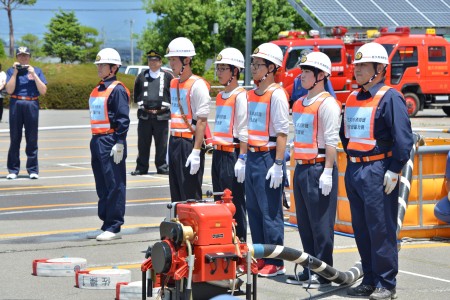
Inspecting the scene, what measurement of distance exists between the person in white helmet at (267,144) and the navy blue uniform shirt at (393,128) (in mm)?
1030

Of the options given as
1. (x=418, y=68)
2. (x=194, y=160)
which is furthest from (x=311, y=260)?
(x=418, y=68)

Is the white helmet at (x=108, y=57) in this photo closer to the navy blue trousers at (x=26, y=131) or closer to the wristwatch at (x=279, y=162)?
the wristwatch at (x=279, y=162)

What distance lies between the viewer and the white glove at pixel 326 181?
8539 mm

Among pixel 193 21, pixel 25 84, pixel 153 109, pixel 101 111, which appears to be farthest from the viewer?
pixel 193 21

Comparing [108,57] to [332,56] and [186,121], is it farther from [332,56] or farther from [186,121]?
[332,56]

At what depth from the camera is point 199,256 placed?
7.13 metres

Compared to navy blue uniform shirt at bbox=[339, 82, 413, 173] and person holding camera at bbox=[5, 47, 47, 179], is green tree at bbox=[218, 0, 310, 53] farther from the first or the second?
navy blue uniform shirt at bbox=[339, 82, 413, 173]

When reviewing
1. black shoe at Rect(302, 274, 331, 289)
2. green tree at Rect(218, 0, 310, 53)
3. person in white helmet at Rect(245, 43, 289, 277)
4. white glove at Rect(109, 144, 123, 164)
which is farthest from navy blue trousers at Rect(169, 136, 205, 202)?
green tree at Rect(218, 0, 310, 53)

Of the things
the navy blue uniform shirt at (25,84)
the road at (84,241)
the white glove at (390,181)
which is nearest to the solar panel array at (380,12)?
the road at (84,241)

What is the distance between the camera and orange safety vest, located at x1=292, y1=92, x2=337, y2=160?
8727 mm

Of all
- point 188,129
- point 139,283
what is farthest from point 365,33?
point 139,283

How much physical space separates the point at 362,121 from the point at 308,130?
2.14 feet

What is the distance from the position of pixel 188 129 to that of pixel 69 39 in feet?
295

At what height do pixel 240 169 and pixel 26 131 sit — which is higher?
pixel 240 169
